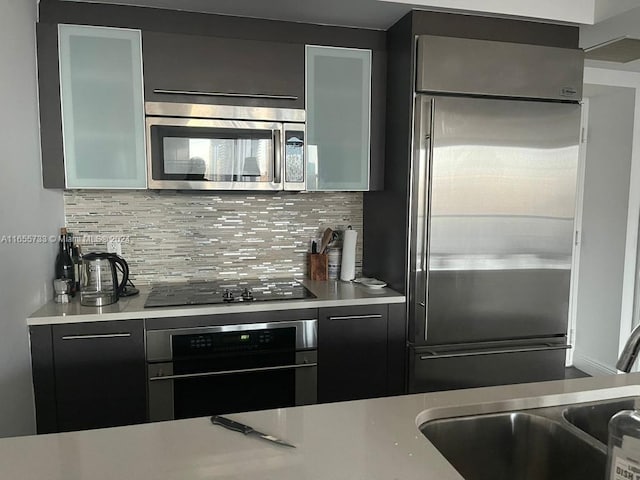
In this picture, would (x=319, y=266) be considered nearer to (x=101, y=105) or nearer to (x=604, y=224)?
(x=101, y=105)

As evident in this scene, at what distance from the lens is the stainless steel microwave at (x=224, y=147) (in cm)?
224

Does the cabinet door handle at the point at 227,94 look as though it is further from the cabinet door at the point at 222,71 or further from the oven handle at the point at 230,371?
the oven handle at the point at 230,371

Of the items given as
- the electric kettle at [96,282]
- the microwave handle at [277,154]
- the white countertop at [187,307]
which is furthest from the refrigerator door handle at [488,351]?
the electric kettle at [96,282]

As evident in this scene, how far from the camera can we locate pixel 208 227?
2654 millimetres

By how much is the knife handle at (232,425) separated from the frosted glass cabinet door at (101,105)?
154 centimetres

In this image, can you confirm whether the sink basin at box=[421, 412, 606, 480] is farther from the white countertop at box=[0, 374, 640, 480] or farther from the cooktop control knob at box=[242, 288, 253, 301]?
the cooktop control knob at box=[242, 288, 253, 301]

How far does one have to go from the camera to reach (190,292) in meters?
2.38

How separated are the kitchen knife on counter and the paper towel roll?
1714 millimetres

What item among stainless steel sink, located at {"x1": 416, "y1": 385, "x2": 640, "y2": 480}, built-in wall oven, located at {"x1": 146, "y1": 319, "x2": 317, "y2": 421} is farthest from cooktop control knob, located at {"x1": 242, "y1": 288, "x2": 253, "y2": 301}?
stainless steel sink, located at {"x1": 416, "y1": 385, "x2": 640, "y2": 480}

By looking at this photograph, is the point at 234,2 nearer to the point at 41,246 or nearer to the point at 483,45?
the point at 483,45

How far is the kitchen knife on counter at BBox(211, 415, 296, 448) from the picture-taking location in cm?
95

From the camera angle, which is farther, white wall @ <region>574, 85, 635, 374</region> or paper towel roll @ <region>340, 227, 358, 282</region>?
white wall @ <region>574, 85, 635, 374</region>

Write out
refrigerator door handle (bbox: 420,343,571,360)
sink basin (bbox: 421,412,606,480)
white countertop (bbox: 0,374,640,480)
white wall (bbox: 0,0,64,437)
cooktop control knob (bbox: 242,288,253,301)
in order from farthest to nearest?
refrigerator door handle (bbox: 420,343,571,360), cooktop control knob (bbox: 242,288,253,301), white wall (bbox: 0,0,64,437), sink basin (bbox: 421,412,606,480), white countertop (bbox: 0,374,640,480)

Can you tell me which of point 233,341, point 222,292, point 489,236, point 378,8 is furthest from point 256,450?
point 378,8
